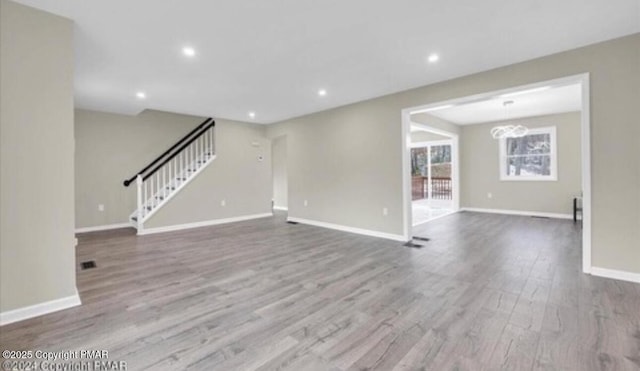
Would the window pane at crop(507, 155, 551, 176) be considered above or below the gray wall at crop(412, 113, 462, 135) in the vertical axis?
below

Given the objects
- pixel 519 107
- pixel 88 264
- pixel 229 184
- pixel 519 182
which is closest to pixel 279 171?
A: pixel 229 184

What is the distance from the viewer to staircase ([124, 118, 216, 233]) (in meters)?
5.82

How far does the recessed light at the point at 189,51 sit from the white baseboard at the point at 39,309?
2.68m

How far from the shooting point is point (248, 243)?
15.4 ft

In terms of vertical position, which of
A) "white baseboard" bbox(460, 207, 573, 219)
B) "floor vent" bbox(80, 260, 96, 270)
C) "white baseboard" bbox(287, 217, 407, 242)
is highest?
"white baseboard" bbox(460, 207, 573, 219)

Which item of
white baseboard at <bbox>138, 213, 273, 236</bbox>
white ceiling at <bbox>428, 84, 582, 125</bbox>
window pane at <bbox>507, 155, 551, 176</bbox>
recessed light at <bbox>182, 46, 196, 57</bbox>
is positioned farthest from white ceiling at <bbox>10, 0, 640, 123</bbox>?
window pane at <bbox>507, 155, 551, 176</bbox>

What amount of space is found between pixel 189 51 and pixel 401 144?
338 cm

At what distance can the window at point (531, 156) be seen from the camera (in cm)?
696

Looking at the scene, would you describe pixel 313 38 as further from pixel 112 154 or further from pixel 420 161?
pixel 420 161

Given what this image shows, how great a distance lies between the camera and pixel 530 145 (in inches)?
289

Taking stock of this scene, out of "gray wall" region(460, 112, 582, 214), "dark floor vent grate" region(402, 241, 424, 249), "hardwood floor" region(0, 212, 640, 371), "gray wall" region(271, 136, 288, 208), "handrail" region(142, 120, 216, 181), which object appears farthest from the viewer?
"gray wall" region(271, 136, 288, 208)

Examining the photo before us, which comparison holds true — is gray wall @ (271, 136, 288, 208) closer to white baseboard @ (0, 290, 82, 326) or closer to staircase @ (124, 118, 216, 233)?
staircase @ (124, 118, 216, 233)

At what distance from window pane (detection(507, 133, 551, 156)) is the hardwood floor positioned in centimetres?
392

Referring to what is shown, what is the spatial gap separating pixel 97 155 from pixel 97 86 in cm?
217
